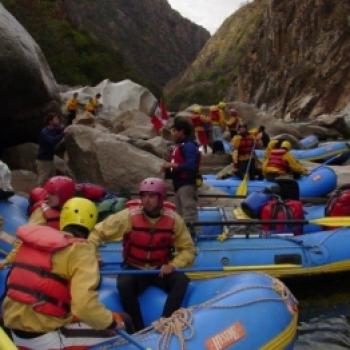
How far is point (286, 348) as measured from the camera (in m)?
4.31

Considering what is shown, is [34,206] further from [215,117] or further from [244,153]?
[215,117]

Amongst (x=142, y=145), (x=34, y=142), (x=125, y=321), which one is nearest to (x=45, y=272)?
(x=125, y=321)

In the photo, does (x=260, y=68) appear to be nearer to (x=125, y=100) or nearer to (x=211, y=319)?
(x=125, y=100)

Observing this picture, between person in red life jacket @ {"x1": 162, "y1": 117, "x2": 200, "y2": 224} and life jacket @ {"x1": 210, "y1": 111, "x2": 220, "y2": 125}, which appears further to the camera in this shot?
life jacket @ {"x1": 210, "y1": 111, "x2": 220, "y2": 125}

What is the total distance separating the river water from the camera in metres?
5.66

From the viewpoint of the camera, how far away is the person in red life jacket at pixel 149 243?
4629 mm

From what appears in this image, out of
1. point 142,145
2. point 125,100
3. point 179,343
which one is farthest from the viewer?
point 125,100

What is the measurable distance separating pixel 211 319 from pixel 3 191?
350 centimetres

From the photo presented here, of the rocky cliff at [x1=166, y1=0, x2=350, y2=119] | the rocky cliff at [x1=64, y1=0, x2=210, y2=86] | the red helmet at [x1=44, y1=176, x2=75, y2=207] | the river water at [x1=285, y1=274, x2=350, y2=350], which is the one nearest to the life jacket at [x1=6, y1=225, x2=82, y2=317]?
the red helmet at [x1=44, y1=176, x2=75, y2=207]

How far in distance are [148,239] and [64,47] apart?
28038 mm

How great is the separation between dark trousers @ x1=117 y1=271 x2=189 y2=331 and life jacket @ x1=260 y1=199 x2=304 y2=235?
9.14 ft

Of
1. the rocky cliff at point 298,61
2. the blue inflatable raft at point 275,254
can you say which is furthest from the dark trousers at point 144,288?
the rocky cliff at point 298,61

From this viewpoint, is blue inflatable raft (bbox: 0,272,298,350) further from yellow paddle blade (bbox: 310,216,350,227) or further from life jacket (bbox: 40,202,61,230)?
yellow paddle blade (bbox: 310,216,350,227)

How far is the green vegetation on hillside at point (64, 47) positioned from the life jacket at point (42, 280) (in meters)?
25.9
